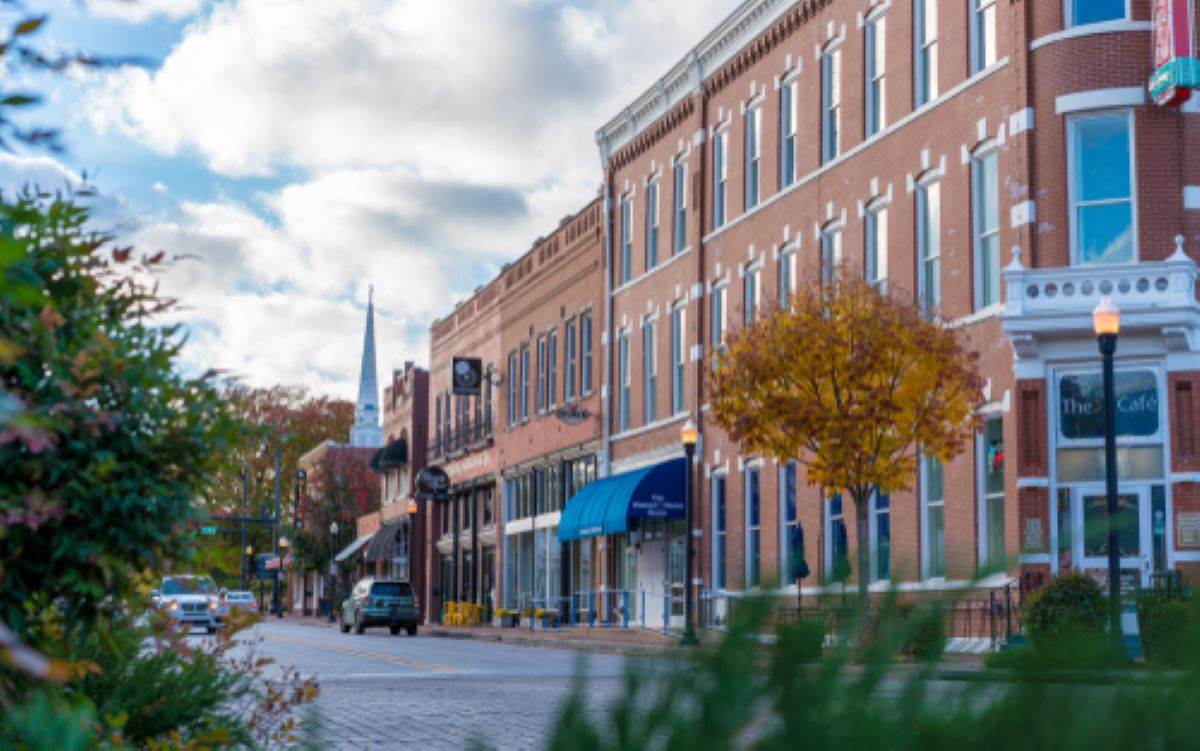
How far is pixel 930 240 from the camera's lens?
87.4ft

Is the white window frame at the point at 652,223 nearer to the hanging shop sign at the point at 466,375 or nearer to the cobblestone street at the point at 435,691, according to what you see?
the cobblestone street at the point at 435,691

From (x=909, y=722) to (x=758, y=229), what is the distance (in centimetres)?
3166

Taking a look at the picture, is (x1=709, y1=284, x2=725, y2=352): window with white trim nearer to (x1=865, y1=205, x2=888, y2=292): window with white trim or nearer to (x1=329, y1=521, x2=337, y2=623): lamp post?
(x1=865, y1=205, x2=888, y2=292): window with white trim

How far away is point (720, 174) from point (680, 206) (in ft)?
7.35

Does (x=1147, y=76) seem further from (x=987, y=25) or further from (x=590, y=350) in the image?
(x=590, y=350)

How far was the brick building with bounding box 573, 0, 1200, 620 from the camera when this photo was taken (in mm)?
22844

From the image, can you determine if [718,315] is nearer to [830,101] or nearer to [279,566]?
[830,101]

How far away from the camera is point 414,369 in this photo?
6450 cm

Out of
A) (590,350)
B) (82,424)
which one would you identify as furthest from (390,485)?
(82,424)

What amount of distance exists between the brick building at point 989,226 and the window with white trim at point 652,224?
449 centimetres

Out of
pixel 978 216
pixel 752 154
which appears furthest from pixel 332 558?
pixel 978 216

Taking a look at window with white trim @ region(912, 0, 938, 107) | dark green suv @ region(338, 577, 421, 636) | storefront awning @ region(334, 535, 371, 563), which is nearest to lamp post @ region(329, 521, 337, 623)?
storefront awning @ region(334, 535, 371, 563)

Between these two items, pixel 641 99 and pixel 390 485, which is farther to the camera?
pixel 390 485

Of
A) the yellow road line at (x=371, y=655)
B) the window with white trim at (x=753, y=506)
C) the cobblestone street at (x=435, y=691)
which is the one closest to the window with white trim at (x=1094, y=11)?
the window with white trim at (x=753, y=506)
